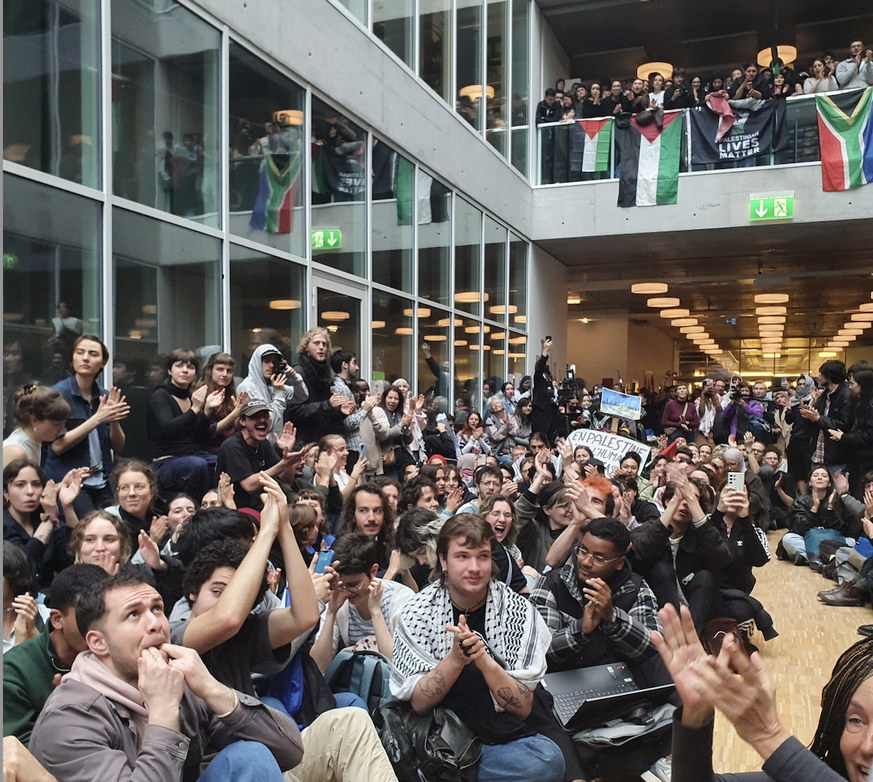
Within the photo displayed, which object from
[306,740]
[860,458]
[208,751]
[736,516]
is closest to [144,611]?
[208,751]

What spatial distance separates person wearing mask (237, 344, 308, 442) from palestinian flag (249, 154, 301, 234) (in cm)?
148

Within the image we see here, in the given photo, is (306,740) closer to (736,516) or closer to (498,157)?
(736,516)

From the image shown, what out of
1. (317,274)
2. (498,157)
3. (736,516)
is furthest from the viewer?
A: (498,157)

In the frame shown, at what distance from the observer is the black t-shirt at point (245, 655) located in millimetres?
2705

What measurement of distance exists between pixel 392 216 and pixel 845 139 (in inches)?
311

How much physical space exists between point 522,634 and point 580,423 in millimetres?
9321

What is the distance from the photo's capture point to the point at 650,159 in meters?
14.4

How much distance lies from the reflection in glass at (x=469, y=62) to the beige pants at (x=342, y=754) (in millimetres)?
10168

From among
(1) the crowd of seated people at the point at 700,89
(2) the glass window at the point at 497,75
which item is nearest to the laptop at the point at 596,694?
(2) the glass window at the point at 497,75

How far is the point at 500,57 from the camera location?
13648 mm

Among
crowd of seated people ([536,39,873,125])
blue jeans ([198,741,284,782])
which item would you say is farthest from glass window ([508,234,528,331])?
blue jeans ([198,741,284,782])

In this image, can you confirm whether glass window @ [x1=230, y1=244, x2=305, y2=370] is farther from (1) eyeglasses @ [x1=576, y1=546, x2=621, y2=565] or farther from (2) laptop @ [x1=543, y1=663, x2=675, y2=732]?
(2) laptop @ [x1=543, y1=663, x2=675, y2=732]

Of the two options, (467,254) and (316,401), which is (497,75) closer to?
(467,254)

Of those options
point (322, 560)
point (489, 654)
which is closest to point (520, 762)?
point (489, 654)
